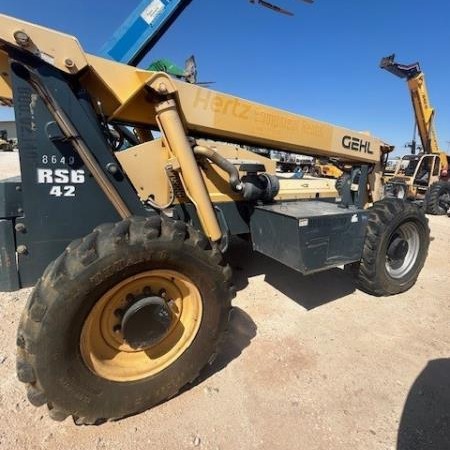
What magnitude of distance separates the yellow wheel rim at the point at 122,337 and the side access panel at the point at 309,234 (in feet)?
3.69

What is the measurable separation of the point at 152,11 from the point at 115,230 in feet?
7.78

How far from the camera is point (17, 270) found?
2273 mm

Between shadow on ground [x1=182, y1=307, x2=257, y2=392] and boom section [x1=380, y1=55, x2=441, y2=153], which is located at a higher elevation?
boom section [x1=380, y1=55, x2=441, y2=153]

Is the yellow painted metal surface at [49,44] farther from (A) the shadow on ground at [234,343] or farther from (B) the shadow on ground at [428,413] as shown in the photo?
(B) the shadow on ground at [428,413]

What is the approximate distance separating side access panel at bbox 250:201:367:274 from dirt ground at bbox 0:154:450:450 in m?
0.70

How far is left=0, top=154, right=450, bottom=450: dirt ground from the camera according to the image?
204cm

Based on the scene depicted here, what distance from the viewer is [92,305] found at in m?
1.94

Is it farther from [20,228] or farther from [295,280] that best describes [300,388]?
[20,228]

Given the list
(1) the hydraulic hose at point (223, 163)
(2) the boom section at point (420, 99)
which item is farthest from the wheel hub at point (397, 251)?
(2) the boom section at point (420, 99)

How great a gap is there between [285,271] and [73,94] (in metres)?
3.47

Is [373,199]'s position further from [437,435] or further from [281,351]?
[437,435]

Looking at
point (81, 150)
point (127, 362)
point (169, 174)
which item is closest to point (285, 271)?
point (169, 174)

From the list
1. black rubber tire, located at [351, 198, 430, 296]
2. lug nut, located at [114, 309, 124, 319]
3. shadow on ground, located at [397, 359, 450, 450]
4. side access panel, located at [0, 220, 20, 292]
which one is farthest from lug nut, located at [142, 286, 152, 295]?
black rubber tire, located at [351, 198, 430, 296]

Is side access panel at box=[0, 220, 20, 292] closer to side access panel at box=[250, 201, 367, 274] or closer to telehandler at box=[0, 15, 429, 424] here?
telehandler at box=[0, 15, 429, 424]
